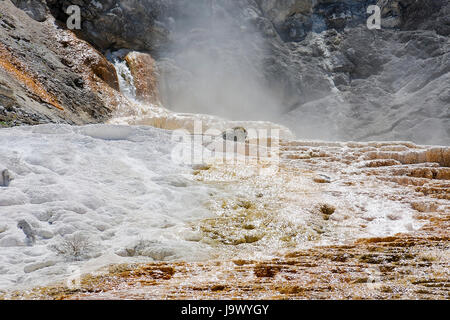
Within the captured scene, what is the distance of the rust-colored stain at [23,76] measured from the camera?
508 inches

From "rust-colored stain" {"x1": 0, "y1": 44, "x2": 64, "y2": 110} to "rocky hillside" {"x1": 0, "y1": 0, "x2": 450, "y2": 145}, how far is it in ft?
9.80

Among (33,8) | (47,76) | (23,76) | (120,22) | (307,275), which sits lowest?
(307,275)

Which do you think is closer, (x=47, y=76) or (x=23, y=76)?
(x=23, y=76)

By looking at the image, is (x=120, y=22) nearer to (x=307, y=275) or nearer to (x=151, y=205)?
(x=151, y=205)

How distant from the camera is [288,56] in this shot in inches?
925

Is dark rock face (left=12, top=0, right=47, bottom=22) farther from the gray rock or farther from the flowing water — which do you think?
the gray rock

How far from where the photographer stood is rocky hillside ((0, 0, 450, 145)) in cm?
1894

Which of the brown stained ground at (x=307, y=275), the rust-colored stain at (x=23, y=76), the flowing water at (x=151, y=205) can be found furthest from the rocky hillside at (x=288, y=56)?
the brown stained ground at (x=307, y=275)

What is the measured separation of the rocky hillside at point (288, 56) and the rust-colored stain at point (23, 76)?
299 centimetres

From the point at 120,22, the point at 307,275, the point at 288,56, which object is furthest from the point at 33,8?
the point at 307,275

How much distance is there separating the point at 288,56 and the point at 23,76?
15122 millimetres

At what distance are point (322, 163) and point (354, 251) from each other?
449 centimetres

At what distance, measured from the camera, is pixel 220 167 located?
6887 mm
